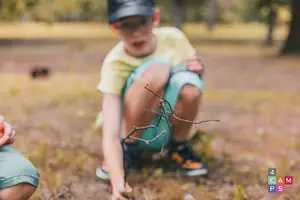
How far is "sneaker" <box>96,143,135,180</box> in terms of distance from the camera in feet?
9.34

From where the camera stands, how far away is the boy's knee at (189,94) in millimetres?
2754


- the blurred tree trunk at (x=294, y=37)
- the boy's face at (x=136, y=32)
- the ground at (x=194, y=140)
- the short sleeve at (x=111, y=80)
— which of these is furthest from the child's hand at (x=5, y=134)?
the blurred tree trunk at (x=294, y=37)

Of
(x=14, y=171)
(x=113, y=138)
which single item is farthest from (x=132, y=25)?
(x=14, y=171)

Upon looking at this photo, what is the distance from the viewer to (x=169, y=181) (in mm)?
2826

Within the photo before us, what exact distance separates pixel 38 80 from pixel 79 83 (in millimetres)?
844

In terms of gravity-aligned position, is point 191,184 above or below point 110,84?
below

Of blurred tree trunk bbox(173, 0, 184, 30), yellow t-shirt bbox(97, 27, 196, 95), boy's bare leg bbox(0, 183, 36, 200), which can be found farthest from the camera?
blurred tree trunk bbox(173, 0, 184, 30)

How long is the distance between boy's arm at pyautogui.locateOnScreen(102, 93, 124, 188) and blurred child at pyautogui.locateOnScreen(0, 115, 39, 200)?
0.67m

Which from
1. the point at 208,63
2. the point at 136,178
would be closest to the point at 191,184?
the point at 136,178

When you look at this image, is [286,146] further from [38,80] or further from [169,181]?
[38,80]

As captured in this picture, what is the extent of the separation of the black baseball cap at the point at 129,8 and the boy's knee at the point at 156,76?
310 millimetres

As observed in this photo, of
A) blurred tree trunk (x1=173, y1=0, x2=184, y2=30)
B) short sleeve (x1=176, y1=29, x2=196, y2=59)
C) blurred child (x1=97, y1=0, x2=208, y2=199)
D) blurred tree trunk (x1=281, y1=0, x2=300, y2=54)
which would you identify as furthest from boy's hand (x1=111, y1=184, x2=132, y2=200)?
blurred tree trunk (x1=173, y1=0, x2=184, y2=30)

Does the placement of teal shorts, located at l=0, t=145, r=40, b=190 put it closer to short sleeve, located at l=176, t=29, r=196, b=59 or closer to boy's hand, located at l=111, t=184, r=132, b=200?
boy's hand, located at l=111, t=184, r=132, b=200

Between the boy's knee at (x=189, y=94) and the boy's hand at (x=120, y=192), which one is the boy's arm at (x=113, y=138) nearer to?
the boy's hand at (x=120, y=192)
